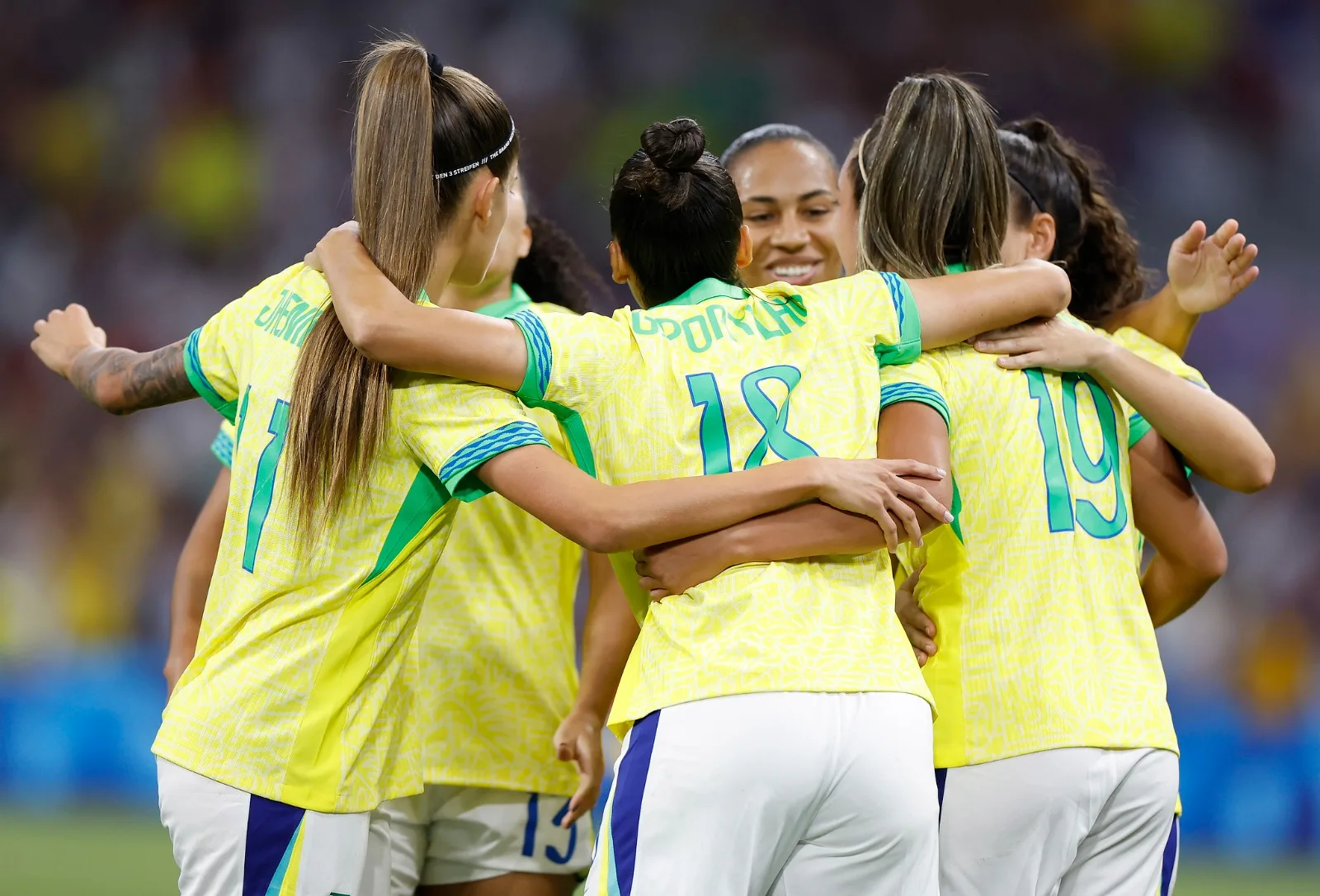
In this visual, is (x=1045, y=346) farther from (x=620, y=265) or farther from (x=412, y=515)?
(x=412, y=515)

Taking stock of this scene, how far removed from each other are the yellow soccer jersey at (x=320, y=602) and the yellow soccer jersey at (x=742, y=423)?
0.15 meters

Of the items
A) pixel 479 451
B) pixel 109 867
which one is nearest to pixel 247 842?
pixel 479 451

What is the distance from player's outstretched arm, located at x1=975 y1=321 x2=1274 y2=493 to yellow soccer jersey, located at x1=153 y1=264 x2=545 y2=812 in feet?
3.11

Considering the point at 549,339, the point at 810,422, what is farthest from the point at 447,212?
the point at 810,422

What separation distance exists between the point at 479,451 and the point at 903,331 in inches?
30.0

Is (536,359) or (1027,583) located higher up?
(536,359)

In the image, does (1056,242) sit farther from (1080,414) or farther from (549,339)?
(549,339)

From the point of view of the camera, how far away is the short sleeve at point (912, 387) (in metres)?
2.35

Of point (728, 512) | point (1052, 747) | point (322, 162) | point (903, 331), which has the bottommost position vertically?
point (1052, 747)

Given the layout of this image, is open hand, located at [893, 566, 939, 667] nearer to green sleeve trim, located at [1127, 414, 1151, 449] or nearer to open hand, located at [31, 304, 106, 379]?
green sleeve trim, located at [1127, 414, 1151, 449]

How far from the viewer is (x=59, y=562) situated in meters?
8.18

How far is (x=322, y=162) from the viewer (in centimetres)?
886

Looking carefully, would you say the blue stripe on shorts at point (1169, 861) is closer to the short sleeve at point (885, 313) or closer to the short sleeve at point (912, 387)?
the short sleeve at point (912, 387)

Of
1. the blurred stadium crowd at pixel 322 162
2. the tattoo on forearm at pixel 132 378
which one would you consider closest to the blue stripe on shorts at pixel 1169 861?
the tattoo on forearm at pixel 132 378
